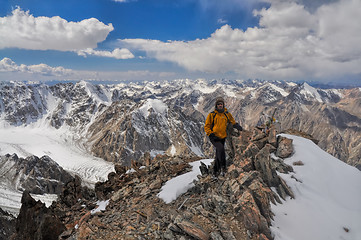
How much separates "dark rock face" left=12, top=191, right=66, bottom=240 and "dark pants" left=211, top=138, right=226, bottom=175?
37.1 ft

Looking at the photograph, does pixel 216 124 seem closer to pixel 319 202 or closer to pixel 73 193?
pixel 319 202

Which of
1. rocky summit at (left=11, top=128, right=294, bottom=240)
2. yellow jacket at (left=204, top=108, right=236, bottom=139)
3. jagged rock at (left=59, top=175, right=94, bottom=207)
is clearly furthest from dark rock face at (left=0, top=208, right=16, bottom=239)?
yellow jacket at (left=204, top=108, right=236, bottom=139)

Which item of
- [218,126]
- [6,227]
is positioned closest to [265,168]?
[218,126]

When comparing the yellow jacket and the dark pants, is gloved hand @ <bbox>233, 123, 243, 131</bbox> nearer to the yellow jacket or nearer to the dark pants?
the dark pants

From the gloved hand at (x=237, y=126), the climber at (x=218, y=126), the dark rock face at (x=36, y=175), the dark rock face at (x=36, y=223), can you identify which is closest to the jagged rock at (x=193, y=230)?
the climber at (x=218, y=126)

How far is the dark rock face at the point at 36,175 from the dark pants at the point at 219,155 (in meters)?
142

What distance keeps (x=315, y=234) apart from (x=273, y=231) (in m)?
1.97

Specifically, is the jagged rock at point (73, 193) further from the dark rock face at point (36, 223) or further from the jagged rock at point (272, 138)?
the jagged rock at point (272, 138)

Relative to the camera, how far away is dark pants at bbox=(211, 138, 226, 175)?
13042 millimetres

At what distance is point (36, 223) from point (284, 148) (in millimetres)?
20860

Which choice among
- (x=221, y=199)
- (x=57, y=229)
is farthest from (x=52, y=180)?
(x=221, y=199)

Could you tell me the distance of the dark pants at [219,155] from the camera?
42.8 ft

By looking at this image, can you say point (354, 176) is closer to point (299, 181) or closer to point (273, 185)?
point (299, 181)

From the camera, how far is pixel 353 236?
9.25 meters
